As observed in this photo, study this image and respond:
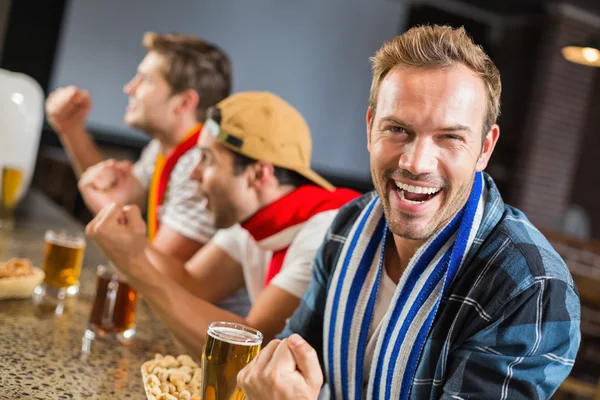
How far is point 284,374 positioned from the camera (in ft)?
2.96

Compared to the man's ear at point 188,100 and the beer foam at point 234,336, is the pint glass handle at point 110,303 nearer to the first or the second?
the beer foam at point 234,336

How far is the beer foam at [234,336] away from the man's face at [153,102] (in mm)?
1660

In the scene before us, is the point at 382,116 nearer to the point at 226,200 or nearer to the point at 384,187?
the point at 384,187

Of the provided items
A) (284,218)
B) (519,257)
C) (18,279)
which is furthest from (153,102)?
(519,257)

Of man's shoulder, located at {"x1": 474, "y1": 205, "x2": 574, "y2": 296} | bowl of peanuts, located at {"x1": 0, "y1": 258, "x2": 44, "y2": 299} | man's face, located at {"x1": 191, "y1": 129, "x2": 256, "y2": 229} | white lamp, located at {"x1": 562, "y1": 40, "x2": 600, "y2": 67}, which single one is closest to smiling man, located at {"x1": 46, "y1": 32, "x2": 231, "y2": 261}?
man's face, located at {"x1": 191, "y1": 129, "x2": 256, "y2": 229}

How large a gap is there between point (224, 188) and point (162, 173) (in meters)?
0.79

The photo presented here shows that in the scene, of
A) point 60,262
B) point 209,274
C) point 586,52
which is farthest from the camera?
point 586,52

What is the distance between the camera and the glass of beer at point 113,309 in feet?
4.50

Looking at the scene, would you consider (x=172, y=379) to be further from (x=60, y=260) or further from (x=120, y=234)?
(x=60, y=260)

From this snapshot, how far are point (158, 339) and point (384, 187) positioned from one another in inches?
24.4

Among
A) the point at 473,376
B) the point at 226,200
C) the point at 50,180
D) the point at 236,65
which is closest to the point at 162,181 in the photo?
the point at 226,200

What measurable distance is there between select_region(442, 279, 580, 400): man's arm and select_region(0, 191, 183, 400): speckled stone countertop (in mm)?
518

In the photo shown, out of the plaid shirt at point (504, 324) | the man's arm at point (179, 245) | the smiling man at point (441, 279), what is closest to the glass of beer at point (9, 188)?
the man's arm at point (179, 245)

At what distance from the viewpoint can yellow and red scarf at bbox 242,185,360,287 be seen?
5.62 ft
